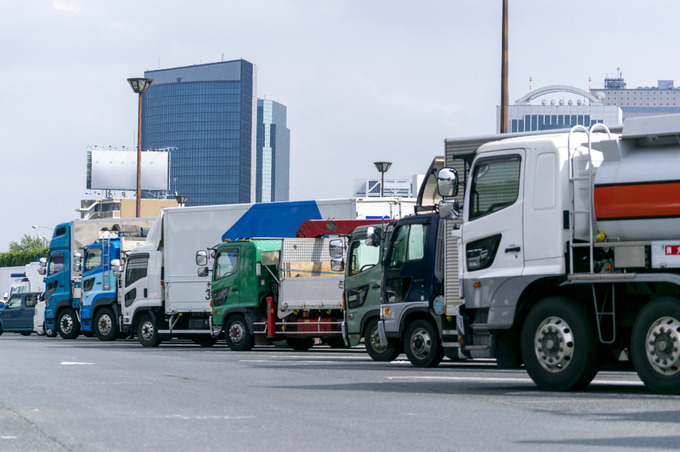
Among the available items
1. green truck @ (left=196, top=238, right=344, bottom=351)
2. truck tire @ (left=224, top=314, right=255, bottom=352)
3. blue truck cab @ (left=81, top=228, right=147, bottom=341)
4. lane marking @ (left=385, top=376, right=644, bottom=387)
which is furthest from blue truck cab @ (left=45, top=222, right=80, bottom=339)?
lane marking @ (left=385, top=376, right=644, bottom=387)

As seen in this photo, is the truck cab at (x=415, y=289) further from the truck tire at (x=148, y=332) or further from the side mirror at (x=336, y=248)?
the truck tire at (x=148, y=332)

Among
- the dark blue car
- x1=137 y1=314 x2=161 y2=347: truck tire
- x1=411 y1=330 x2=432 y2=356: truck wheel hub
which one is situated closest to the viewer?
x1=411 y1=330 x2=432 y2=356: truck wheel hub

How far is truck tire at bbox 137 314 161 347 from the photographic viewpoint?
32469 mm

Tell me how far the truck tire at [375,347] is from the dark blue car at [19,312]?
95.7ft

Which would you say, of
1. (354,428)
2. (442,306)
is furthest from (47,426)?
(442,306)

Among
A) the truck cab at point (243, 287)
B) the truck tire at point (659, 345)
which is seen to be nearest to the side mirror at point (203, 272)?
the truck cab at point (243, 287)

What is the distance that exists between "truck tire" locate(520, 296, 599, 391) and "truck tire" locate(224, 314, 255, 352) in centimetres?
1493

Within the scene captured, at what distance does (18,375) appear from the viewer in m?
18.1

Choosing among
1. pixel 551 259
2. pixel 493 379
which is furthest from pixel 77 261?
pixel 551 259

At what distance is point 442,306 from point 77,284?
2171 centimetres

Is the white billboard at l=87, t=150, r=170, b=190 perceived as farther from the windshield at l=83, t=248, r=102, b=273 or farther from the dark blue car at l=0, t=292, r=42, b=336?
the windshield at l=83, t=248, r=102, b=273

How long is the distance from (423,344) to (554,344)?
6295mm

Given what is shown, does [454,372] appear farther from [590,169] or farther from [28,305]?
[28,305]

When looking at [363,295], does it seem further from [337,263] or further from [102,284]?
[102,284]
